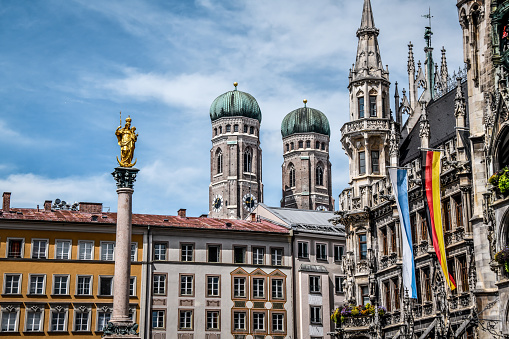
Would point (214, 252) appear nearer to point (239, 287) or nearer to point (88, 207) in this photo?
point (239, 287)

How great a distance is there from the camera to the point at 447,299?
49375 millimetres

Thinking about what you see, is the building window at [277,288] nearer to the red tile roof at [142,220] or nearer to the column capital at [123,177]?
the red tile roof at [142,220]

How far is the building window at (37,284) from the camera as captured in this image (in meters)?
71.4

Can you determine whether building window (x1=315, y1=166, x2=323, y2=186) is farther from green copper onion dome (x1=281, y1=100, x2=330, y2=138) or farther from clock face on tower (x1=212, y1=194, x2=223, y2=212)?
clock face on tower (x1=212, y1=194, x2=223, y2=212)

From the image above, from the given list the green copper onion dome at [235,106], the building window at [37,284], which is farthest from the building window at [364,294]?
the green copper onion dome at [235,106]

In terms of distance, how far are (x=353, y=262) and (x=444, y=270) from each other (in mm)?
14473

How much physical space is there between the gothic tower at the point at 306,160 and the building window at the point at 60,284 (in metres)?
117

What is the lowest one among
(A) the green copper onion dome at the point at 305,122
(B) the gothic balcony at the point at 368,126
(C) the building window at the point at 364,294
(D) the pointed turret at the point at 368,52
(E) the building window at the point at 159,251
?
(C) the building window at the point at 364,294

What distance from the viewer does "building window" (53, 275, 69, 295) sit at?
72000mm

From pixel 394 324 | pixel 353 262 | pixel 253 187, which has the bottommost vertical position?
pixel 394 324

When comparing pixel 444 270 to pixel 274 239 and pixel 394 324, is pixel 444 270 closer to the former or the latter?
pixel 394 324

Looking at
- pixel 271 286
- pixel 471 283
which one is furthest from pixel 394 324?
pixel 271 286

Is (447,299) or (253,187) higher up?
→ (253,187)

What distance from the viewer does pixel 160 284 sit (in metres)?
75.3
